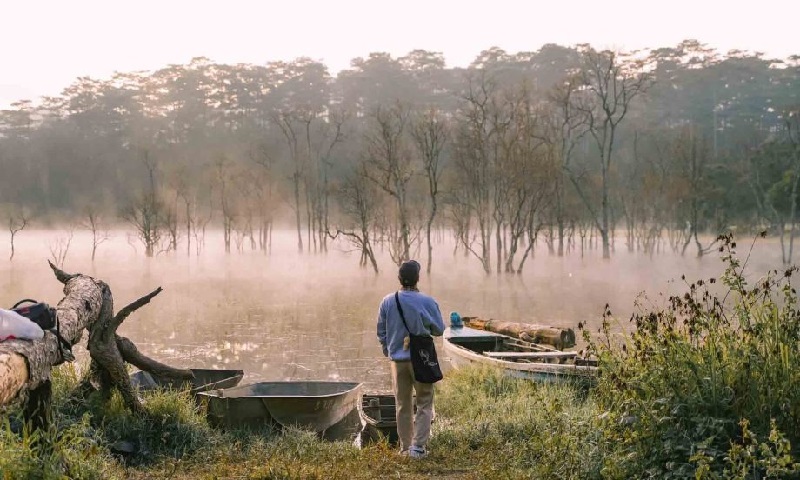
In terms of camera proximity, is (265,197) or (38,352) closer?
(38,352)

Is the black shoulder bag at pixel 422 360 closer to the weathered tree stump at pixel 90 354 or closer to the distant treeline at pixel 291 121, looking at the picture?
the weathered tree stump at pixel 90 354

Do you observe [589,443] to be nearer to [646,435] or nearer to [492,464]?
[646,435]

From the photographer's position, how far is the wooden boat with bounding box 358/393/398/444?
10.1 m

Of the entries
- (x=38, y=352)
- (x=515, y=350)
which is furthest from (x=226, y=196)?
(x=38, y=352)

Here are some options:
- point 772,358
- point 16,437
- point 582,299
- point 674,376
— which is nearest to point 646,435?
point 674,376

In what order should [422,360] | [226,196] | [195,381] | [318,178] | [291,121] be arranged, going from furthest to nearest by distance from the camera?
[291,121], [226,196], [318,178], [195,381], [422,360]

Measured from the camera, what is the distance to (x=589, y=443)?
664cm

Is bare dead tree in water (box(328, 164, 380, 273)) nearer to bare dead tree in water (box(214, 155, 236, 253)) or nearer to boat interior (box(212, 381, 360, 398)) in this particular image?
bare dead tree in water (box(214, 155, 236, 253))

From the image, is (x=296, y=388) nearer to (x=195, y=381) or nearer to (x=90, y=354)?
(x=195, y=381)

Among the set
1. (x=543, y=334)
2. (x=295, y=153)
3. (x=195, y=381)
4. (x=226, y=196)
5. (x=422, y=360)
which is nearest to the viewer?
(x=422, y=360)

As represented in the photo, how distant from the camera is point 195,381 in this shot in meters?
12.6

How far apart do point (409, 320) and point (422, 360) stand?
16.5 inches

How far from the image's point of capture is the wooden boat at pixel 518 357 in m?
12.1

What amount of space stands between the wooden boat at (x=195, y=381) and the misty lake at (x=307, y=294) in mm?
3332
